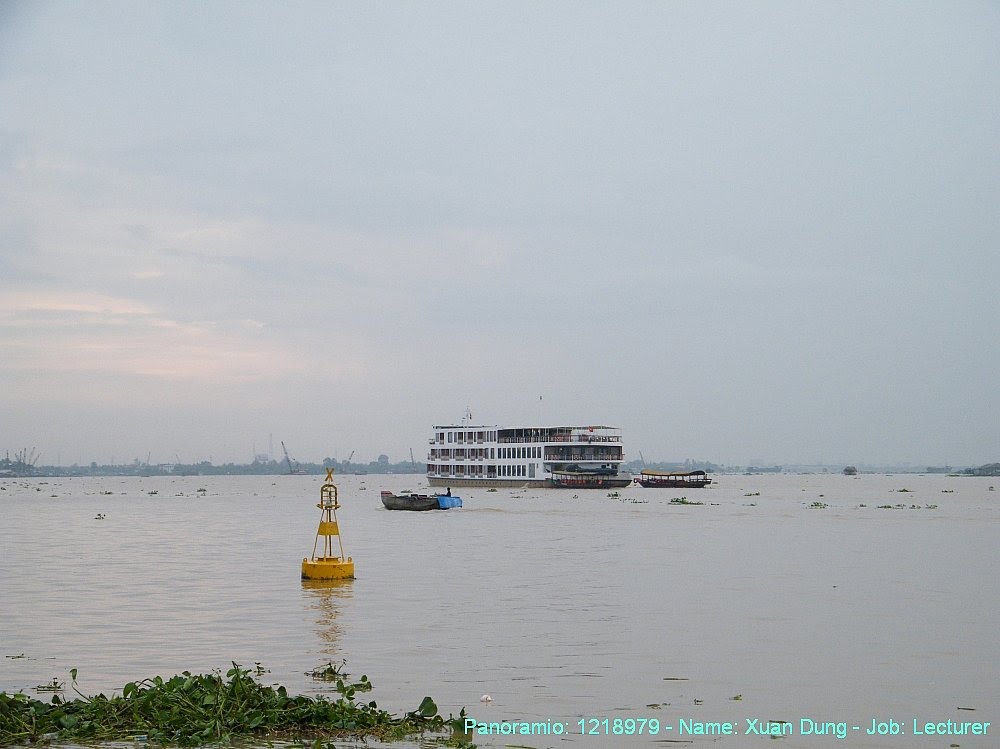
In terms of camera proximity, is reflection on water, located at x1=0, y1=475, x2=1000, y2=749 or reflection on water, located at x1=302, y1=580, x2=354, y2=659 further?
reflection on water, located at x1=302, y1=580, x2=354, y2=659

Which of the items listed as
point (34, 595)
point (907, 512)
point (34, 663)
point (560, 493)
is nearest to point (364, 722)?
point (34, 663)

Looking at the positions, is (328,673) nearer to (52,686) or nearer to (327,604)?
(52,686)

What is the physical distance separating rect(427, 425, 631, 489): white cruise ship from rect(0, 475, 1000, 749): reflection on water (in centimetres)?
5593

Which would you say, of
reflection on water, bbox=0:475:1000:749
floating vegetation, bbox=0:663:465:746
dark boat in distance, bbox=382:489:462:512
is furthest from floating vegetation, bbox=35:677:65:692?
dark boat in distance, bbox=382:489:462:512

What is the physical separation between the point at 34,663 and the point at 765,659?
1113 centimetres

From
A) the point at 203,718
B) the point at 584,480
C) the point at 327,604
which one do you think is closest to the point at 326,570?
the point at 327,604

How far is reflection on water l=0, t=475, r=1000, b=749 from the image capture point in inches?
515

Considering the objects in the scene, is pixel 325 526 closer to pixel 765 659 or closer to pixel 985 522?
pixel 765 659

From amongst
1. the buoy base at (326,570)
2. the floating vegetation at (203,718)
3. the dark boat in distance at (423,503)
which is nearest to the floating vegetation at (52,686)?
the floating vegetation at (203,718)

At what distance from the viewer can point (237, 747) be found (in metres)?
9.99

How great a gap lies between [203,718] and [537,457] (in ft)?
291

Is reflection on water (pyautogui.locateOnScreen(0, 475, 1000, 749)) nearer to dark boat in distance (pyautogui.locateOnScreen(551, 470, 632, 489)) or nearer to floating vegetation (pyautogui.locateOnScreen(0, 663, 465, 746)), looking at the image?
floating vegetation (pyautogui.locateOnScreen(0, 663, 465, 746))

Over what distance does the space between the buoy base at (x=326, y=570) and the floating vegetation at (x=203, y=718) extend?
1333cm

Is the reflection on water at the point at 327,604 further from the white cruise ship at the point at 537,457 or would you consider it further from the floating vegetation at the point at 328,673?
the white cruise ship at the point at 537,457
